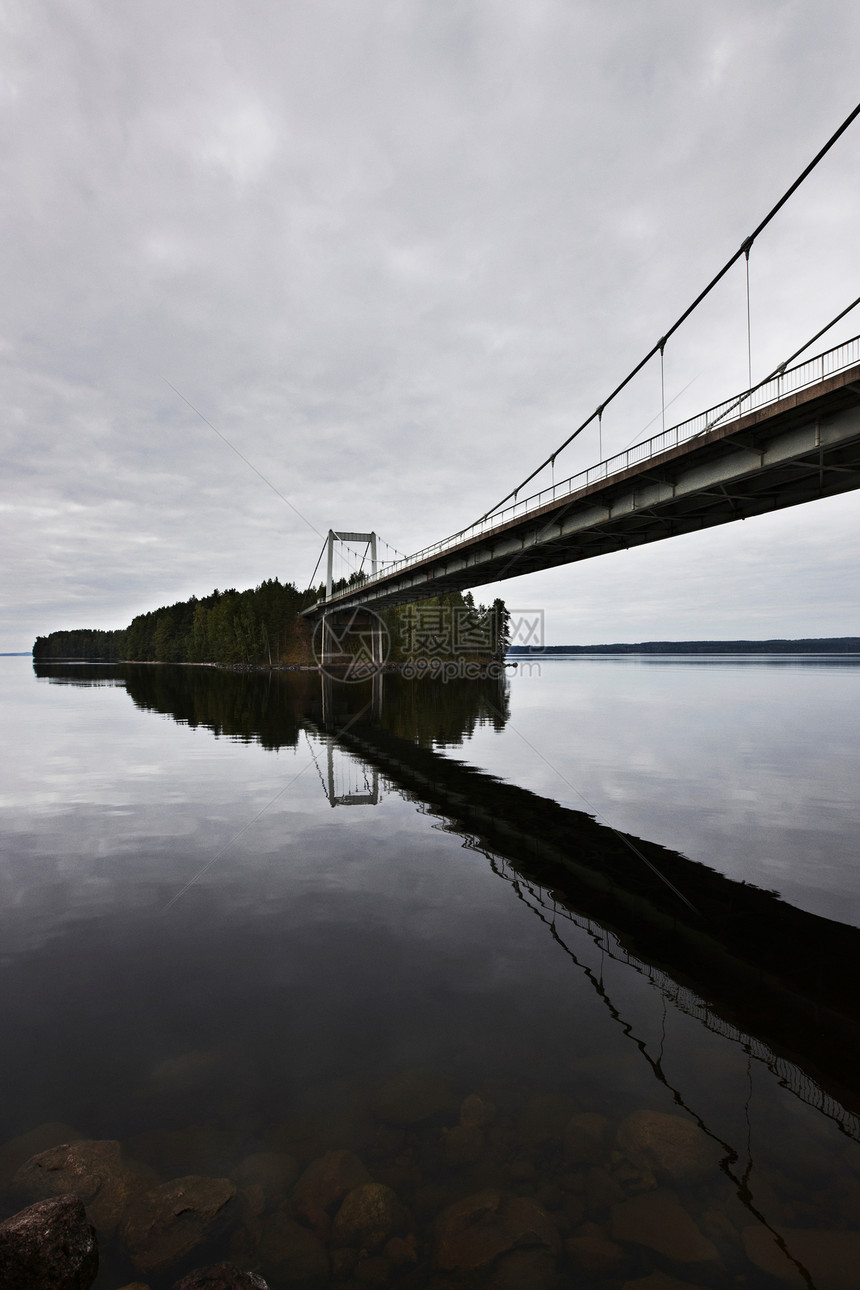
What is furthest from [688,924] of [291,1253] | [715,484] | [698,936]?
[715,484]

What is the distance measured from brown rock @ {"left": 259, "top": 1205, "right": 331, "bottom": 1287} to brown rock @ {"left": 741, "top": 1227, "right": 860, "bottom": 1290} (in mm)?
2796

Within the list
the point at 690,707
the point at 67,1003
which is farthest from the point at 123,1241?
the point at 690,707

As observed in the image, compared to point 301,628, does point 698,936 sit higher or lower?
lower

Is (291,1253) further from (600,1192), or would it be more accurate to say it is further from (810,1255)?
(810,1255)

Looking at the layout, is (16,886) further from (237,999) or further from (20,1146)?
(20,1146)

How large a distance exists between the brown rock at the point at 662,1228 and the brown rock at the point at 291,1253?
197 centimetres

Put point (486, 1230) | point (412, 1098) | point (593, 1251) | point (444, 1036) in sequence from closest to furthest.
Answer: point (593, 1251)
point (486, 1230)
point (412, 1098)
point (444, 1036)

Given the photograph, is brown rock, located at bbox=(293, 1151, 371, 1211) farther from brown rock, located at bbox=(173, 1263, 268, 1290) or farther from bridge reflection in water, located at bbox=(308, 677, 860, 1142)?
bridge reflection in water, located at bbox=(308, 677, 860, 1142)

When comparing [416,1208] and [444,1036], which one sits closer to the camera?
[416,1208]

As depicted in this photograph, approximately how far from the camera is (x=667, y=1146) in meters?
4.86

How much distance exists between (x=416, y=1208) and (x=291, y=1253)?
2.84ft

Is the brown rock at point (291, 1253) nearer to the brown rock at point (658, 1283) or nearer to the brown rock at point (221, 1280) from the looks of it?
the brown rock at point (221, 1280)

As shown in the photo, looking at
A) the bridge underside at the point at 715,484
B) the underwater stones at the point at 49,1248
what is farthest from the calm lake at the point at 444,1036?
the bridge underside at the point at 715,484

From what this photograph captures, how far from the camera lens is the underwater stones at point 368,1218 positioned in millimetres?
4105
